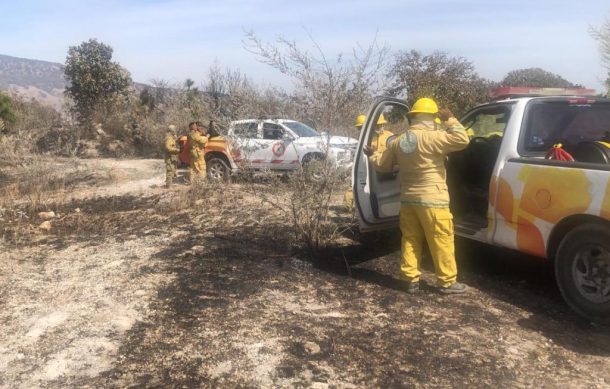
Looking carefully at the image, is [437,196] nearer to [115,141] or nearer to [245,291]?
[245,291]

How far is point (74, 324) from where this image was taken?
169 inches

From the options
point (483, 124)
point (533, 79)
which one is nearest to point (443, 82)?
point (533, 79)

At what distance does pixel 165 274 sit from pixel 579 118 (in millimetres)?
4172

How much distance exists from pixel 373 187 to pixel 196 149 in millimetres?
7597

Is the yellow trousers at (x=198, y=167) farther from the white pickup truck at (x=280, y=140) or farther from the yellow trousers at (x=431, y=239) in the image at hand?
the yellow trousers at (x=431, y=239)

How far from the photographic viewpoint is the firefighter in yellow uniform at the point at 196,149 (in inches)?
472

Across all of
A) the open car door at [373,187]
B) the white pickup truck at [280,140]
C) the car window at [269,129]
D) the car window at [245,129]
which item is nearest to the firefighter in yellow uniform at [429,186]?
the open car door at [373,187]

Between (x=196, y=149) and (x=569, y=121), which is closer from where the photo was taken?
(x=569, y=121)

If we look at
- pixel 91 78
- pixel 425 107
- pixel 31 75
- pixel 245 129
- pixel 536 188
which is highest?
pixel 31 75

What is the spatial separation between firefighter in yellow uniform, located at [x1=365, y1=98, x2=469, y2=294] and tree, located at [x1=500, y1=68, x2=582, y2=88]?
23.3 m

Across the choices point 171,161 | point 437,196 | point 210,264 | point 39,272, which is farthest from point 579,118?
point 171,161

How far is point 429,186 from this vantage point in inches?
181

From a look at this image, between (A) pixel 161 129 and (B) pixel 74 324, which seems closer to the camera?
(B) pixel 74 324

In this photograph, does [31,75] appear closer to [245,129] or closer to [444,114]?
[245,129]
